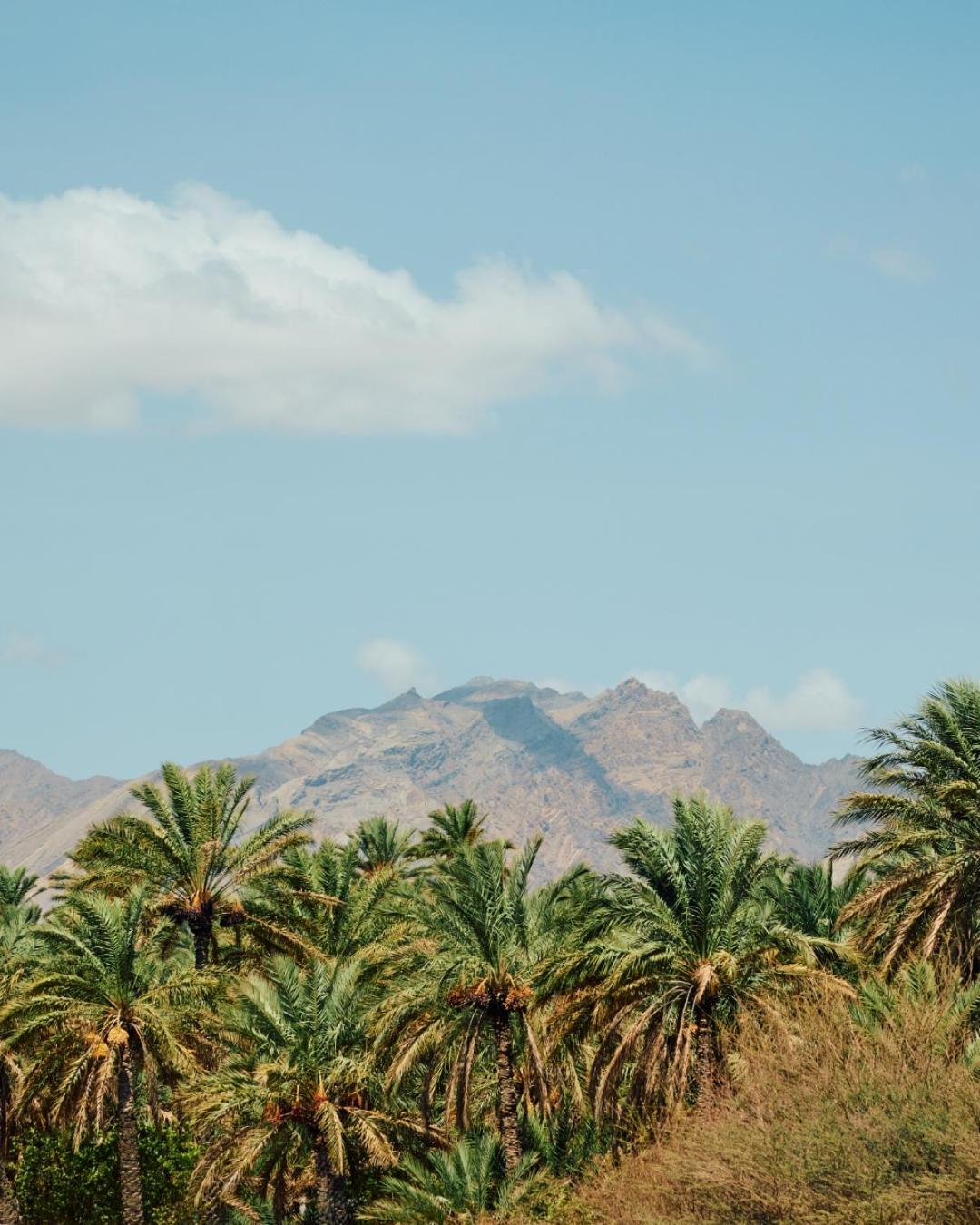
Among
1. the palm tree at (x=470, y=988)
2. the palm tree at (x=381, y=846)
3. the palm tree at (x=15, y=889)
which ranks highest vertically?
the palm tree at (x=381, y=846)

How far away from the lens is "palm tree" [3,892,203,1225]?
3381 centimetres

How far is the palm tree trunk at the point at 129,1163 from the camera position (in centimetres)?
3569

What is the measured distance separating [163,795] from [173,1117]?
9.25 m

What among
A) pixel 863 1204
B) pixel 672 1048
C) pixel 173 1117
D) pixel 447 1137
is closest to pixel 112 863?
pixel 173 1117

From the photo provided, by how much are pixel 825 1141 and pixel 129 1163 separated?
17.9 meters

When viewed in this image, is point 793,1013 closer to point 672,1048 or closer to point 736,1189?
point 672,1048

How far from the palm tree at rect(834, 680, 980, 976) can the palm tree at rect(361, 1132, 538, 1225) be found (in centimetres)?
871

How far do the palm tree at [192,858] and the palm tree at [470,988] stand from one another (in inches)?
301

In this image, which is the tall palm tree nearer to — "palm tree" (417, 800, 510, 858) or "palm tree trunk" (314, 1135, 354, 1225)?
"palm tree trunk" (314, 1135, 354, 1225)

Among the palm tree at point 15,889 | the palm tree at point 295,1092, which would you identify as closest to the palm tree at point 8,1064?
the palm tree at point 295,1092

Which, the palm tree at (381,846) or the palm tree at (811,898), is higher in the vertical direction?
the palm tree at (381,846)

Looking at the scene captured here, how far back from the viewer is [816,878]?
44562 mm

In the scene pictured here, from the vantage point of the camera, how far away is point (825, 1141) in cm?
2500

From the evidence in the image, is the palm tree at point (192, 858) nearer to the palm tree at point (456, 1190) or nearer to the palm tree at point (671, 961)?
the palm tree at point (456, 1190)
